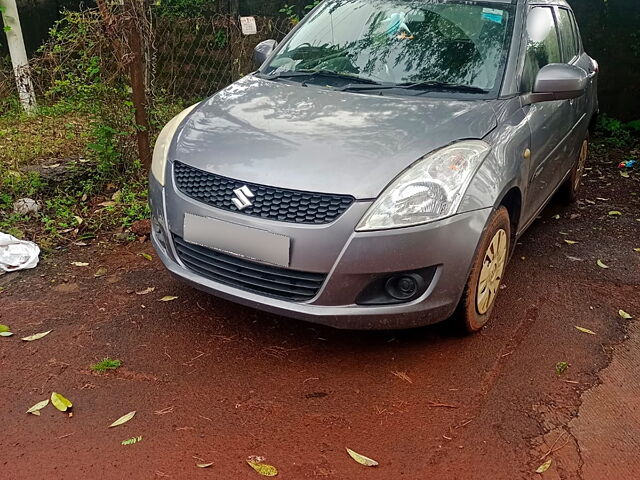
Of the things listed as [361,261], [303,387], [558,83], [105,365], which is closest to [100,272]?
[105,365]

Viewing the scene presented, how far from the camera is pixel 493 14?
12.3ft

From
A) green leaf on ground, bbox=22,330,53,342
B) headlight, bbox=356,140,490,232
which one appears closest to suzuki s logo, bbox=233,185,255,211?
headlight, bbox=356,140,490,232

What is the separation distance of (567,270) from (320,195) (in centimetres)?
220

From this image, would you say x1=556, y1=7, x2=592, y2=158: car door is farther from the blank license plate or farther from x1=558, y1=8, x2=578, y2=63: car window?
the blank license plate

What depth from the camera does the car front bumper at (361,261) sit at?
268 cm

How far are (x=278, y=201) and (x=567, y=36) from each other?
10.1 feet

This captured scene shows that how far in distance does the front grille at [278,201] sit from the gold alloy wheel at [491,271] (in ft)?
2.77

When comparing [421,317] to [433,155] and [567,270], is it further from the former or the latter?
[567,270]

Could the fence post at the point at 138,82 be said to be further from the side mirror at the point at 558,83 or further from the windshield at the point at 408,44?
the side mirror at the point at 558,83

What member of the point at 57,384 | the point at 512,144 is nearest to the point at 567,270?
the point at 512,144

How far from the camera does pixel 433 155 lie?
9.43 ft

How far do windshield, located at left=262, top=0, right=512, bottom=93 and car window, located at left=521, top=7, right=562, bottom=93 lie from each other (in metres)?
0.17

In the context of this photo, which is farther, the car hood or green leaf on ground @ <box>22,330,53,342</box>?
green leaf on ground @ <box>22,330,53,342</box>

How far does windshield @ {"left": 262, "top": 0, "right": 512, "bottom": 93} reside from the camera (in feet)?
11.6
